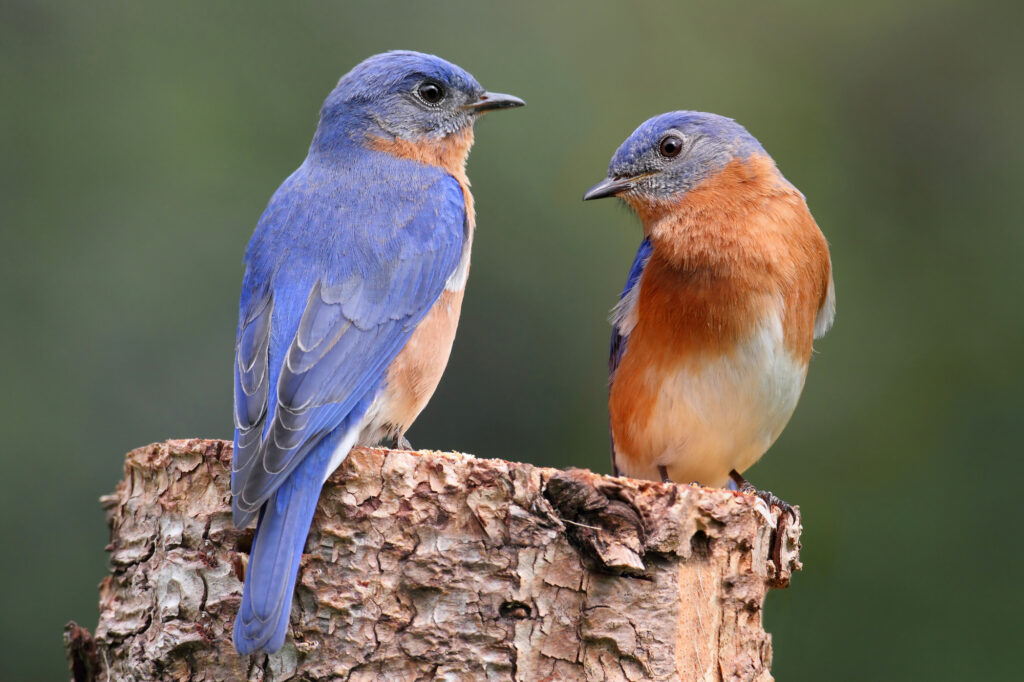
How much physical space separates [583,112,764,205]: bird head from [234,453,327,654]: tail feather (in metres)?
2.27

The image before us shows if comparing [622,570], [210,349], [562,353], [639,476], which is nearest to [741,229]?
[639,476]

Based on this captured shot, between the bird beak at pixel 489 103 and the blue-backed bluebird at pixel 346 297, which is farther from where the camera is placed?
the bird beak at pixel 489 103

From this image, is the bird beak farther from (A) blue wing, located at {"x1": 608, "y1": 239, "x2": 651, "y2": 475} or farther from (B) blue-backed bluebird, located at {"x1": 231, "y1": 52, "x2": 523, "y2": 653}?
(A) blue wing, located at {"x1": 608, "y1": 239, "x2": 651, "y2": 475}

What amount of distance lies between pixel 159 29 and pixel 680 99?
11.9 feet

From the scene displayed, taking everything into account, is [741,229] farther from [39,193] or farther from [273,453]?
[39,193]

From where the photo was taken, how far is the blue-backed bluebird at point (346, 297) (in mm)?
3568

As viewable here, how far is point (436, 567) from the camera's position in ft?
11.6

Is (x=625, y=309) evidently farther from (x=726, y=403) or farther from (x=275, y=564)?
Answer: (x=275, y=564)

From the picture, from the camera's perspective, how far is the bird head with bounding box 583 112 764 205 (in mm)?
5281

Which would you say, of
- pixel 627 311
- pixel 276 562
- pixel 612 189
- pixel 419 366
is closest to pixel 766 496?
pixel 627 311

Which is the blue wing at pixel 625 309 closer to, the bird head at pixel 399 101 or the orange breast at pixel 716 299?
the orange breast at pixel 716 299

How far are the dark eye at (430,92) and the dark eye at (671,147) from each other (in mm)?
1000

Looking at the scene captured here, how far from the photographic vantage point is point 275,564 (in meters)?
3.44

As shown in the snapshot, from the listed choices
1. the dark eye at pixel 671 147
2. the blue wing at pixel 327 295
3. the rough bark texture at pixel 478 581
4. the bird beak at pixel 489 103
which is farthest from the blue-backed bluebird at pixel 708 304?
the rough bark texture at pixel 478 581
